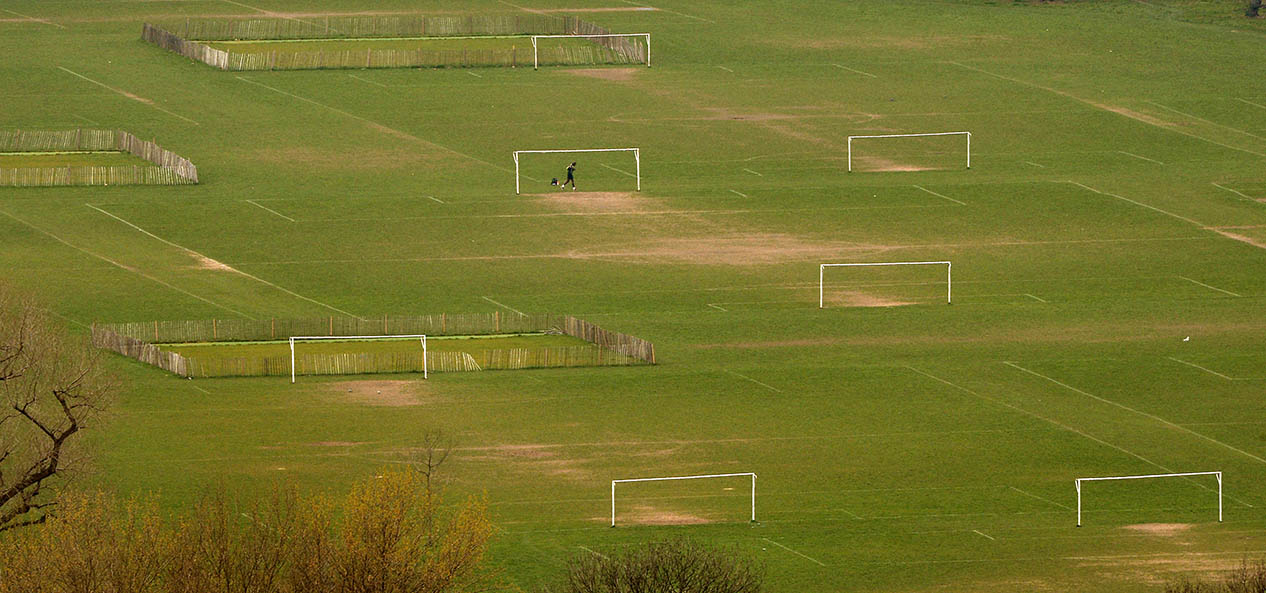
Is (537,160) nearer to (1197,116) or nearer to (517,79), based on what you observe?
(517,79)

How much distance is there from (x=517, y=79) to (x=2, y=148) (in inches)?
1357

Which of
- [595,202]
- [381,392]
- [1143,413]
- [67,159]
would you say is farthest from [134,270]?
[1143,413]

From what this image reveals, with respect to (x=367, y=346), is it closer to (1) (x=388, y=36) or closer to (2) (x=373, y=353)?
(2) (x=373, y=353)

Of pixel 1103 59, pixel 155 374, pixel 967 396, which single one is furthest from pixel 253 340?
pixel 1103 59

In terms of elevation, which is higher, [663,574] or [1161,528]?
[663,574]

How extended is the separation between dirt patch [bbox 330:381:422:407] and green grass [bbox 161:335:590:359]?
3643mm

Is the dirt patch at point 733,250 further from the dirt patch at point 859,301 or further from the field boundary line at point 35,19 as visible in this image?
the field boundary line at point 35,19

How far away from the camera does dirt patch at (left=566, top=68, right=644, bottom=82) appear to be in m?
163

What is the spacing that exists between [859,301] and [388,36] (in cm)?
5852

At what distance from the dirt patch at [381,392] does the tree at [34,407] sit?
11.1 m

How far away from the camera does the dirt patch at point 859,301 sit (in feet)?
403

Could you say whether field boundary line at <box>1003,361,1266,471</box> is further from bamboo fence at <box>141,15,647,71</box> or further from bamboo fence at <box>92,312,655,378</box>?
bamboo fence at <box>141,15,647,71</box>

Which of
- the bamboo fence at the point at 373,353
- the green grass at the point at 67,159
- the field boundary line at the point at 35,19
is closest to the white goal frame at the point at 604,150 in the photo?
the green grass at the point at 67,159

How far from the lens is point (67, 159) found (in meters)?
144
